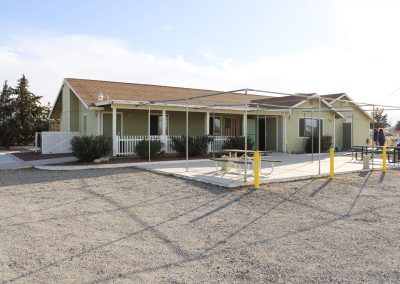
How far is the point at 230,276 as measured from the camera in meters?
4.04

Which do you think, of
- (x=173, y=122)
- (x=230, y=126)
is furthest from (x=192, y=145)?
(x=230, y=126)

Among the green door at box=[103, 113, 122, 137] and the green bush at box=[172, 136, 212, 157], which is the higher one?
the green door at box=[103, 113, 122, 137]

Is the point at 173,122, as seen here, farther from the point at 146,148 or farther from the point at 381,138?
the point at 381,138

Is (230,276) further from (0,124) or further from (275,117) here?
(0,124)

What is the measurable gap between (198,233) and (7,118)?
94.0ft

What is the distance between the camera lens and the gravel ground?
4.14 m

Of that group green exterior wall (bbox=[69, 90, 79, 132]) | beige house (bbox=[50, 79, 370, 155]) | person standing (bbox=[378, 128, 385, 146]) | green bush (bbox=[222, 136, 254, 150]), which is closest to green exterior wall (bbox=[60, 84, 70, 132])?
beige house (bbox=[50, 79, 370, 155])

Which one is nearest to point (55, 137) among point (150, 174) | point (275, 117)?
point (150, 174)

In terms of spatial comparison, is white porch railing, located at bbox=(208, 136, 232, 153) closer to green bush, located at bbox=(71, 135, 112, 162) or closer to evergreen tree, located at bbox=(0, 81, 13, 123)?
green bush, located at bbox=(71, 135, 112, 162)

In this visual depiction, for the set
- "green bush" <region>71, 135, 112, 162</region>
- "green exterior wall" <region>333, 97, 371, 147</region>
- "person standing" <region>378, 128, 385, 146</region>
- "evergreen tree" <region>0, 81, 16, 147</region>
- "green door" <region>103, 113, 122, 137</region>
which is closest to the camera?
"green bush" <region>71, 135, 112, 162</region>

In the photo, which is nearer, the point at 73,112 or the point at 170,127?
the point at 170,127

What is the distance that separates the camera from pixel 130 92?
2102cm

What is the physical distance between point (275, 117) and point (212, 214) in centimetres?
1583

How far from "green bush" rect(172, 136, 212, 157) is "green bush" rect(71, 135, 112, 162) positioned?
351 cm
